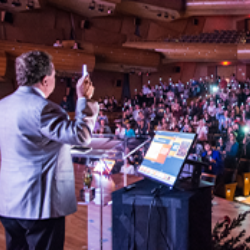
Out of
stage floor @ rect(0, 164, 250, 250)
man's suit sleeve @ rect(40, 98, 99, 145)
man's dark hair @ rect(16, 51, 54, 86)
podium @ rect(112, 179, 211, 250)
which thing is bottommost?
stage floor @ rect(0, 164, 250, 250)

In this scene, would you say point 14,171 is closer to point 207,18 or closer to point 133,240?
point 133,240

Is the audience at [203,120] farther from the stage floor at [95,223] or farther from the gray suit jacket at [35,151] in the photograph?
the gray suit jacket at [35,151]

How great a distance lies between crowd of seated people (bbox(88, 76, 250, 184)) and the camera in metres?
4.65

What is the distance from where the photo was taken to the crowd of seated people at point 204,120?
15.3 ft

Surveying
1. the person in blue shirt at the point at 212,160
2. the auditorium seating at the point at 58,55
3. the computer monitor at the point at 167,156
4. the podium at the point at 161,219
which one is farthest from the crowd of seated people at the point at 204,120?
the auditorium seating at the point at 58,55

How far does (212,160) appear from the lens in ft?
14.6

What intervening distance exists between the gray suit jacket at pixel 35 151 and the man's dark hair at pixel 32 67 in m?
0.03

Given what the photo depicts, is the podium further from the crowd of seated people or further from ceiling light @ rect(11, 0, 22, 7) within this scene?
ceiling light @ rect(11, 0, 22, 7)

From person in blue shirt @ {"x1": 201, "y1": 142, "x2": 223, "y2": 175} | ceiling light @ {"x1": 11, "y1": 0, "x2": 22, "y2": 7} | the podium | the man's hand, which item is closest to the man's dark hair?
the man's hand

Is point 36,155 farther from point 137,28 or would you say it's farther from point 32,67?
point 137,28

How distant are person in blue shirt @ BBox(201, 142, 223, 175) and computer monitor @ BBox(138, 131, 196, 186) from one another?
10.3 feet

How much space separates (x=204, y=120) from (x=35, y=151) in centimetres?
570

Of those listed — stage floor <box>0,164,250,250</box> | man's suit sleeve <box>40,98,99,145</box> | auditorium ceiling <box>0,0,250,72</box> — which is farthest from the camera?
auditorium ceiling <box>0,0,250,72</box>

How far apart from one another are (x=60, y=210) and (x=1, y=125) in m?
0.34
